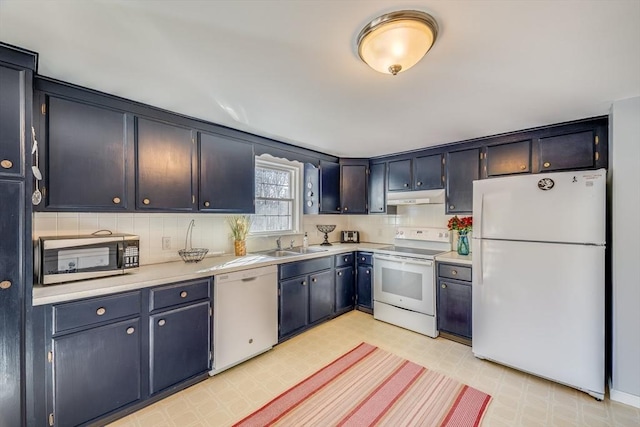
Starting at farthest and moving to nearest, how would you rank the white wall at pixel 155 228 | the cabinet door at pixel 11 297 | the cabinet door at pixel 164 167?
the cabinet door at pixel 164 167, the white wall at pixel 155 228, the cabinet door at pixel 11 297

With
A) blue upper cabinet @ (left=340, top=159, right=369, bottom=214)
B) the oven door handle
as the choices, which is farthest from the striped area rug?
blue upper cabinet @ (left=340, top=159, right=369, bottom=214)

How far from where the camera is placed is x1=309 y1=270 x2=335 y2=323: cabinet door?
10.5ft

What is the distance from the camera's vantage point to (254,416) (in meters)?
1.88

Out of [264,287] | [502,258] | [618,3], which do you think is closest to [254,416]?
[264,287]

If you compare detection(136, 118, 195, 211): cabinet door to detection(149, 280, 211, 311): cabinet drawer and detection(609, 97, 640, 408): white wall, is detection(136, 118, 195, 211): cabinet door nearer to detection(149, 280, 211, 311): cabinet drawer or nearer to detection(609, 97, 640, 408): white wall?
detection(149, 280, 211, 311): cabinet drawer

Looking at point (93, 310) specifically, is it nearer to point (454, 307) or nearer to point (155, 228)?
point (155, 228)

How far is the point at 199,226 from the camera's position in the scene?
2.76 metres

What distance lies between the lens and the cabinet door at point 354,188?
13.3 ft

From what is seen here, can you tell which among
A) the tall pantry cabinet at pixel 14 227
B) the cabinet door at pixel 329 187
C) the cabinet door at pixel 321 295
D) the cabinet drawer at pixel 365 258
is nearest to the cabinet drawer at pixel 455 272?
the cabinet drawer at pixel 365 258

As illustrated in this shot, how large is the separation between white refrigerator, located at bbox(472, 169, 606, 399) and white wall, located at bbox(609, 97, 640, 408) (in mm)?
125

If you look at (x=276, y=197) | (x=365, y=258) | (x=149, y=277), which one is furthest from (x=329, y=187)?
(x=149, y=277)

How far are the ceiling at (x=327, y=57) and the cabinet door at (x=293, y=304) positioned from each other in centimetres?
173

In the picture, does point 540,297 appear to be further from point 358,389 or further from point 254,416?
point 254,416

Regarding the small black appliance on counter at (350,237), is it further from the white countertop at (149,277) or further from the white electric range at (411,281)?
the white countertop at (149,277)
